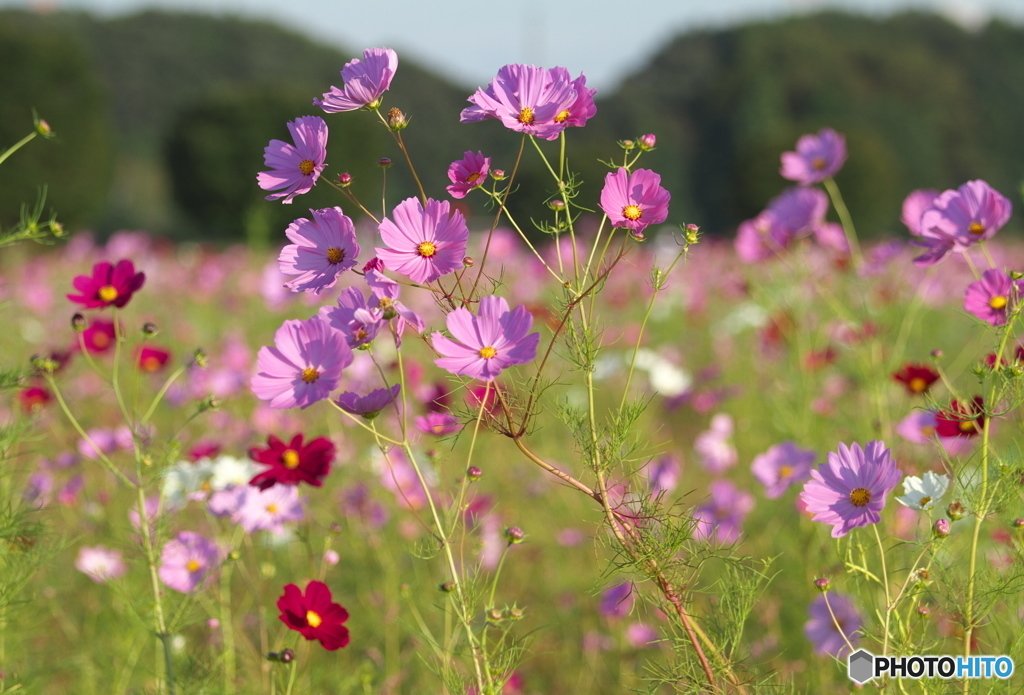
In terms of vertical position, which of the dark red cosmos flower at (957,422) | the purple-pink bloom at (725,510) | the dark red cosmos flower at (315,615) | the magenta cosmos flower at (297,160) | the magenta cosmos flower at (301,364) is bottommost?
the purple-pink bloom at (725,510)

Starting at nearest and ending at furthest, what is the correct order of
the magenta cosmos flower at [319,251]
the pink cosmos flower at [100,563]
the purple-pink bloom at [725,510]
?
the magenta cosmos flower at [319,251] → the pink cosmos flower at [100,563] → the purple-pink bloom at [725,510]

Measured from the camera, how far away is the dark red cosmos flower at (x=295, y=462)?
3.88ft

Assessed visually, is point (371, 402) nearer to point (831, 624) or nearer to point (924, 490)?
point (924, 490)

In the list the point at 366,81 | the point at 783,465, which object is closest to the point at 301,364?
the point at 366,81

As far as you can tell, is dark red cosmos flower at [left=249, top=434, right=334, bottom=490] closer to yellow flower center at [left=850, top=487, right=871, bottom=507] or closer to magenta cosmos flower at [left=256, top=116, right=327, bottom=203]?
magenta cosmos flower at [left=256, top=116, right=327, bottom=203]

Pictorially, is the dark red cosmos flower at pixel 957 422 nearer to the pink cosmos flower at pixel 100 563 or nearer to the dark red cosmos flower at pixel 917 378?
the dark red cosmos flower at pixel 917 378

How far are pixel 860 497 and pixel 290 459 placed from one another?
0.74 metres

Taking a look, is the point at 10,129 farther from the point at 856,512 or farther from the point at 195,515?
the point at 856,512

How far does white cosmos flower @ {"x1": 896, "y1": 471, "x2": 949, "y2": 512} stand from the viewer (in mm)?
986

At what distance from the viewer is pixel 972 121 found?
116ft

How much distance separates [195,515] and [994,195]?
7.61ft

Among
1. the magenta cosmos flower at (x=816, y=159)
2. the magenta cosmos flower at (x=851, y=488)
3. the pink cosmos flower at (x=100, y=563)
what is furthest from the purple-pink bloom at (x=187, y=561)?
the magenta cosmos flower at (x=816, y=159)

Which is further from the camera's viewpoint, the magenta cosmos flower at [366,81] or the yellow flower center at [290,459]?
the yellow flower center at [290,459]

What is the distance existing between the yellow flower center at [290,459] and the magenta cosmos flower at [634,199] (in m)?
0.58
